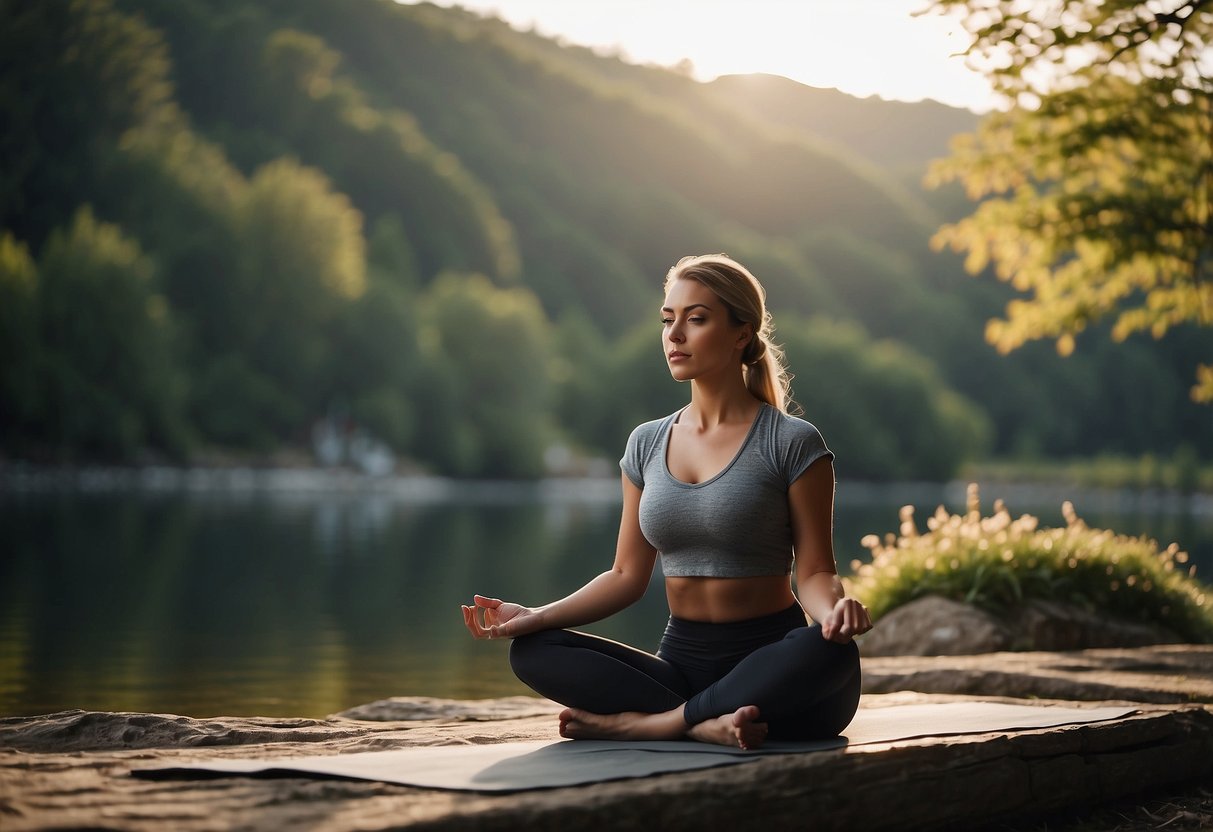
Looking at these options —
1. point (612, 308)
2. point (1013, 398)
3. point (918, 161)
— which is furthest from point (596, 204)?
point (918, 161)

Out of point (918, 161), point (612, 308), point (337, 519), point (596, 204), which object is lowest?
point (337, 519)

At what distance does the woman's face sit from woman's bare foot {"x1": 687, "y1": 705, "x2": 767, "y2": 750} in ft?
3.35

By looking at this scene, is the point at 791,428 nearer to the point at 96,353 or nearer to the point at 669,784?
the point at 669,784

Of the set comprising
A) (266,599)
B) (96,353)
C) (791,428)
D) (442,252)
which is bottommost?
(266,599)

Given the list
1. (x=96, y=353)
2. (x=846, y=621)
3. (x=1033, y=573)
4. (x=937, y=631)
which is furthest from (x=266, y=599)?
(x=96, y=353)

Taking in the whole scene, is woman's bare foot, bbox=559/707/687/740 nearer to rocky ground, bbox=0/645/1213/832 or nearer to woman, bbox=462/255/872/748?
woman, bbox=462/255/872/748

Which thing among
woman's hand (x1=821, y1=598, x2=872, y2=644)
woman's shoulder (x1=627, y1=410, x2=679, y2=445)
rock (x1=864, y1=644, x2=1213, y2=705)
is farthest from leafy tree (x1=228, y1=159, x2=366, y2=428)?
woman's hand (x1=821, y1=598, x2=872, y2=644)

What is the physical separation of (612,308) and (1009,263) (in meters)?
113

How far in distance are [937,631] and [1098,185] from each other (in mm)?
6207

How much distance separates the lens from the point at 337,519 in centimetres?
3609

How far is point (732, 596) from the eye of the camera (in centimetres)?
418

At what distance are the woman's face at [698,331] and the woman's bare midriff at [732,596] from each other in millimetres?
637

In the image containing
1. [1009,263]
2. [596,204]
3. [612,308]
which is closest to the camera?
[1009,263]

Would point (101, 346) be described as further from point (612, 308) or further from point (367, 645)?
point (612, 308)
